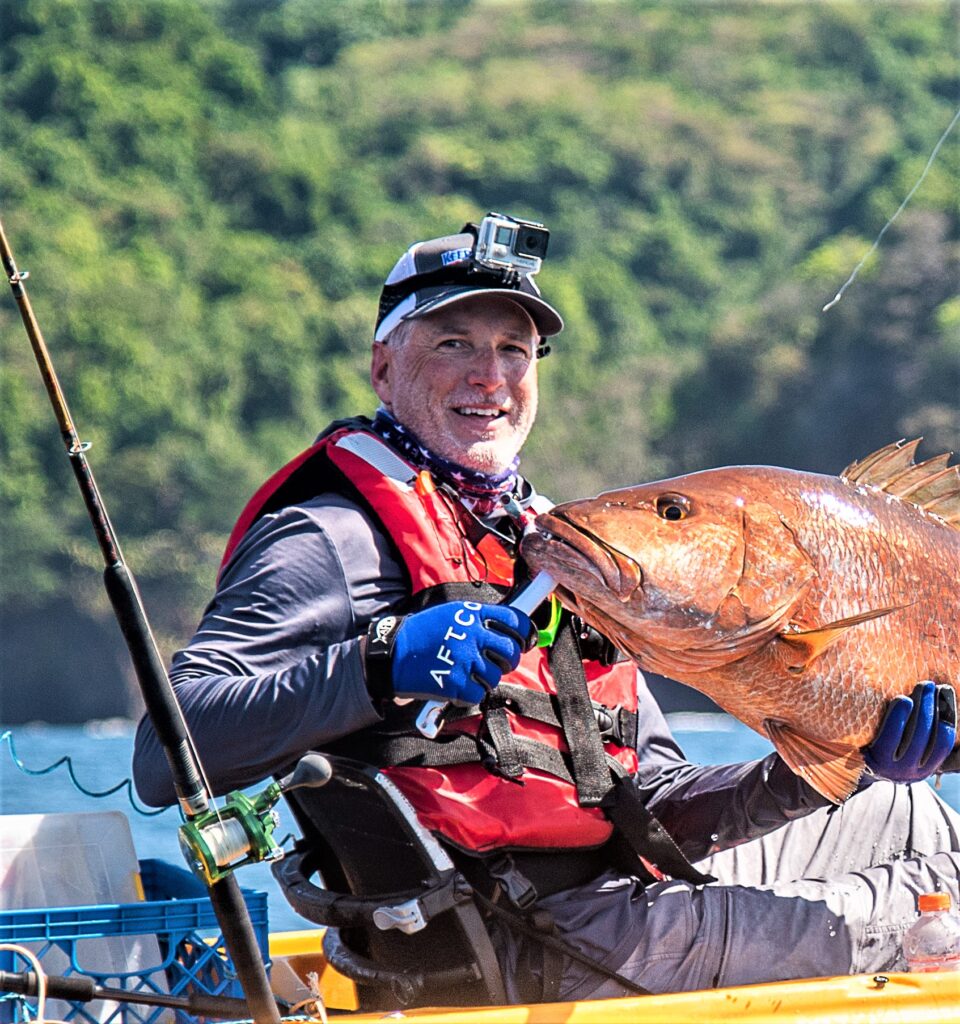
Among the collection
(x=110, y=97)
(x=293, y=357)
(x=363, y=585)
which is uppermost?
(x=110, y=97)

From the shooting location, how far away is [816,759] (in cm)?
286

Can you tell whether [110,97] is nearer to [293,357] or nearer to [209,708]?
[293,357]

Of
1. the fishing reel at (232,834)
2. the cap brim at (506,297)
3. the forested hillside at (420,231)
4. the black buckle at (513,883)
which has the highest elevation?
the forested hillside at (420,231)

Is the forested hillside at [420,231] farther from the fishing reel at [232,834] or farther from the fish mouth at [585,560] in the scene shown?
the fishing reel at [232,834]

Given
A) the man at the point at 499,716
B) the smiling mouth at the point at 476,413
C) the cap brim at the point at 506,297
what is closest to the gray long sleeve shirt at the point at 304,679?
the man at the point at 499,716

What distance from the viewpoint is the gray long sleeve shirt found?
9.17ft

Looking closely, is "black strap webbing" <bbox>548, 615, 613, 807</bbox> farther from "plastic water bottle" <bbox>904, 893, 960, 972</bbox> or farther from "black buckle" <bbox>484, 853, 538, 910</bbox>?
"plastic water bottle" <bbox>904, 893, 960, 972</bbox>

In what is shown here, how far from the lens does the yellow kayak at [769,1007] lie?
2711mm

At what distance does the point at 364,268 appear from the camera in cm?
5844

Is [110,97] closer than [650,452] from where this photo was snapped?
No

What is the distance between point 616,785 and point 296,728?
70 cm

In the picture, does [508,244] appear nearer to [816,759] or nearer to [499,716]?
[499,716]

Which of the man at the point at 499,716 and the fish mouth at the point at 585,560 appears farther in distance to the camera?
the man at the point at 499,716

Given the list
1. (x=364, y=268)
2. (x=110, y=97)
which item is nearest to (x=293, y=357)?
(x=364, y=268)
